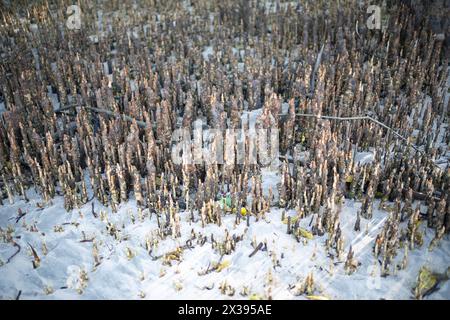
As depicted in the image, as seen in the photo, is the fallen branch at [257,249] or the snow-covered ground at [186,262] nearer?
the snow-covered ground at [186,262]

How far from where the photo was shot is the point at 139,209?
3.33m

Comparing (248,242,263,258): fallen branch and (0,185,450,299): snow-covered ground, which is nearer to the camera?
(0,185,450,299): snow-covered ground

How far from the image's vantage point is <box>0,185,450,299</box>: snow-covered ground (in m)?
2.72

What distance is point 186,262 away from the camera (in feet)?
9.68

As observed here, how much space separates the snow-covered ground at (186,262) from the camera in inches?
107

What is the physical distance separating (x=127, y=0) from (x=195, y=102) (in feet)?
14.5

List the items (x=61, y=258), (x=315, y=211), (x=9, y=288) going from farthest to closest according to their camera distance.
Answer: (x=315, y=211) → (x=61, y=258) → (x=9, y=288)

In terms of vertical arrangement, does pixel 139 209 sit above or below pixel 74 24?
below
